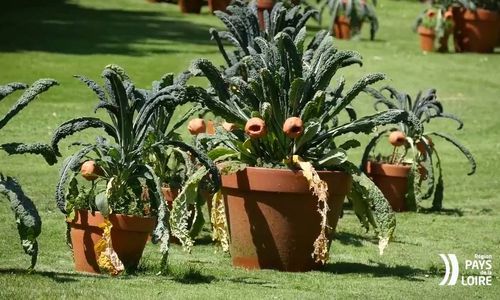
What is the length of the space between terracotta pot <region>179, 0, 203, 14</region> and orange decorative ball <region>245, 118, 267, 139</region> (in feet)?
68.8

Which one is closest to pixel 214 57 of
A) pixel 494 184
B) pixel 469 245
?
pixel 494 184

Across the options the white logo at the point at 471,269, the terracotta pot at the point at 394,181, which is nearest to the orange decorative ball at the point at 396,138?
the terracotta pot at the point at 394,181

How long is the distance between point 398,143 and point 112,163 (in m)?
4.77

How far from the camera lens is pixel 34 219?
810 centimetres

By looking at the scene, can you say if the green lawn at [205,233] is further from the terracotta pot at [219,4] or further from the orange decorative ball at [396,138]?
the orange decorative ball at [396,138]

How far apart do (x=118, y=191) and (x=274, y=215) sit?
3.68 feet

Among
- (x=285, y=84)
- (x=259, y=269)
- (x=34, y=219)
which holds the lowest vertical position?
(x=259, y=269)

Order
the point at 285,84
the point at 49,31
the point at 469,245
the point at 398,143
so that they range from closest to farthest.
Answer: the point at 285,84
the point at 469,245
the point at 398,143
the point at 49,31

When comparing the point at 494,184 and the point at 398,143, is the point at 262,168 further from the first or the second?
the point at 494,184

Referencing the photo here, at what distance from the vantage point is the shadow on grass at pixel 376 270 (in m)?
9.69

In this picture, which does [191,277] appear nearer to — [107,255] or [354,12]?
[107,255]

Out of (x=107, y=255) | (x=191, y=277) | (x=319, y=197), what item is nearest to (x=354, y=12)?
(x=319, y=197)

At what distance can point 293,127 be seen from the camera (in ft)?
30.5

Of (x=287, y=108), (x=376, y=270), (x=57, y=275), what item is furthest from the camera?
(x=376, y=270)
